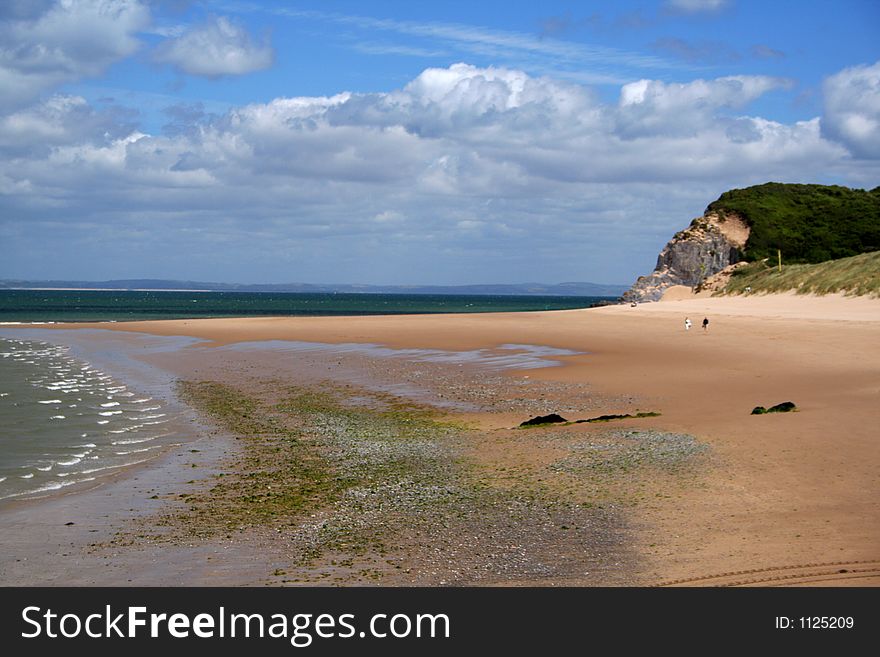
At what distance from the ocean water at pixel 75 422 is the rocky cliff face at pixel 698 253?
7026 centimetres

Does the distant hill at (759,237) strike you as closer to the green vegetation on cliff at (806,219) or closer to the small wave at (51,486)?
the green vegetation on cliff at (806,219)

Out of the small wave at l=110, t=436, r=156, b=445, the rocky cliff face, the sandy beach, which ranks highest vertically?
the rocky cliff face

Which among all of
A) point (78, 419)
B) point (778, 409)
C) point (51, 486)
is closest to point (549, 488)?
point (778, 409)

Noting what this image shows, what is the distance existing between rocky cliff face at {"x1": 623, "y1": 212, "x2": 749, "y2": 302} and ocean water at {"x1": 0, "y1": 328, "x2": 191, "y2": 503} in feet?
231

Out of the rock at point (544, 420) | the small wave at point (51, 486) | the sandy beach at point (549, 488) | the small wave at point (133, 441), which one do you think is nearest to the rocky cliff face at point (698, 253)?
the sandy beach at point (549, 488)

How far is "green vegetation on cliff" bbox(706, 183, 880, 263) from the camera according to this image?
294ft

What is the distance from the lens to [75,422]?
1938cm

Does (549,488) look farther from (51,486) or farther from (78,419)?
(78,419)

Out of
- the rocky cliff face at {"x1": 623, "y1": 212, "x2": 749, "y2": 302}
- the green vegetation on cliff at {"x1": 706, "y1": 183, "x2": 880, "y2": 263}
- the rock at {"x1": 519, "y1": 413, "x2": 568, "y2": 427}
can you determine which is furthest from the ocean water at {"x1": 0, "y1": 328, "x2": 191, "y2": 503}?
the green vegetation on cliff at {"x1": 706, "y1": 183, "x2": 880, "y2": 263}

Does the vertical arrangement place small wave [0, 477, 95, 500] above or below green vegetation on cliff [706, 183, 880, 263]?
below

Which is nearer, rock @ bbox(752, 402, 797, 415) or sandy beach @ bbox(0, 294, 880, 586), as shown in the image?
sandy beach @ bbox(0, 294, 880, 586)

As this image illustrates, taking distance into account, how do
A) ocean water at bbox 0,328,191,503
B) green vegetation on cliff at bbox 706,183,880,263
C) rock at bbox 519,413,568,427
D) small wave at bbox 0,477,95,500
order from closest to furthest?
small wave at bbox 0,477,95,500, ocean water at bbox 0,328,191,503, rock at bbox 519,413,568,427, green vegetation on cliff at bbox 706,183,880,263

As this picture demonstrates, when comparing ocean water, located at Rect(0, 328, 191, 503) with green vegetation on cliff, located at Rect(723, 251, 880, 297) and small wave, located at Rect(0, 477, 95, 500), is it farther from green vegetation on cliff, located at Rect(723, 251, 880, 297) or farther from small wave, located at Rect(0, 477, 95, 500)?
green vegetation on cliff, located at Rect(723, 251, 880, 297)

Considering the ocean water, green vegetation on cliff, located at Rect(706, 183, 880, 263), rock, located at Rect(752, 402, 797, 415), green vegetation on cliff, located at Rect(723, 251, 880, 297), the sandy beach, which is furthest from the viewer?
green vegetation on cliff, located at Rect(706, 183, 880, 263)
